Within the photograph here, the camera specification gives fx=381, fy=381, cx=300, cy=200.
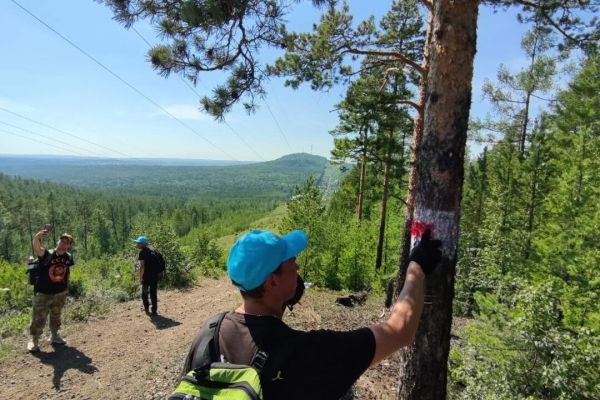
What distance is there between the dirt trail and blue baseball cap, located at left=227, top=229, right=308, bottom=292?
455 cm

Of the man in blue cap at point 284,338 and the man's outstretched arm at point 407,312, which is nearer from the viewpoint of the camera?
the man in blue cap at point 284,338

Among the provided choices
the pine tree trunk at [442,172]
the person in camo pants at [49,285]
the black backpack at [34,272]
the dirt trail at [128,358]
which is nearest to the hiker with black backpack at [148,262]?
the dirt trail at [128,358]

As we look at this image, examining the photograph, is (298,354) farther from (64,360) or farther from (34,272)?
(64,360)

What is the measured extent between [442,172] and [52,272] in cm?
705

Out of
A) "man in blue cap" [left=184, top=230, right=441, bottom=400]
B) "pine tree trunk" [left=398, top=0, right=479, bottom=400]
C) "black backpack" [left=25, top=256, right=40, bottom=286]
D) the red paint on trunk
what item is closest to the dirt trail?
"black backpack" [left=25, top=256, right=40, bottom=286]

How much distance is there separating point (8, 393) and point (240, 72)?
6.14 m

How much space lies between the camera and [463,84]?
2.74 metres

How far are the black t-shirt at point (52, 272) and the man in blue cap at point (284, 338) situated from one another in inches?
259

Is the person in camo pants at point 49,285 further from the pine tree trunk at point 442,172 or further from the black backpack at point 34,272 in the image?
the pine tree trunk at point 442,172

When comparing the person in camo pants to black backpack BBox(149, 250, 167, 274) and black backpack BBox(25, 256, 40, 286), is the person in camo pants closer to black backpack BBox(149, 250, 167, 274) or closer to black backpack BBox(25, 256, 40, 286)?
black backpack BBox(25, 256, 40, 286)

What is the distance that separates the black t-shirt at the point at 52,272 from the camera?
6.83 m

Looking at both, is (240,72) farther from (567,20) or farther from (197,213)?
(197,213)

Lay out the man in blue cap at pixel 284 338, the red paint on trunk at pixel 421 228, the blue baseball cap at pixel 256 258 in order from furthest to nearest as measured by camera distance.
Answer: the red paint on trunk at pixel 421 228, the blue baseball cap at pixel 256 258, the man in blue cap at pixel 284 338

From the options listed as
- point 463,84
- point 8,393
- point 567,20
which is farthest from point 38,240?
point 567,20
